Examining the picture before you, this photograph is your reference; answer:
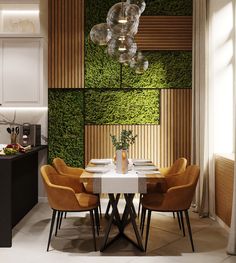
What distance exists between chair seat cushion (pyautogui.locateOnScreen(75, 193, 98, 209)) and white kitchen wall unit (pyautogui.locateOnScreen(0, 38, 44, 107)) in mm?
2341

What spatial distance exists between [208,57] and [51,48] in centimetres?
272

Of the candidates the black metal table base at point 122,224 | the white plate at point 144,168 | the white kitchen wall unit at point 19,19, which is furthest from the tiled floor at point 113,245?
the white kitchen wall unit at point 19,19

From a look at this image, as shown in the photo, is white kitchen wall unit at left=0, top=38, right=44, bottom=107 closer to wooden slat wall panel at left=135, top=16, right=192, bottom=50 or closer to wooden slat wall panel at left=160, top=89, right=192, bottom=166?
wooden slat wall panel at left=135, top=16, right=192, bottom=50

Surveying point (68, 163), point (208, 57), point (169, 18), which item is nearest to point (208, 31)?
point (208, 57)

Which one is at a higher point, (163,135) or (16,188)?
(163,135)

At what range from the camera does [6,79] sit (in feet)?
20.9

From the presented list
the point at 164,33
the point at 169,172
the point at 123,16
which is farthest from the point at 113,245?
the point at 164,33

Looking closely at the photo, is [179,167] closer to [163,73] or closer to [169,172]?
[169,172]

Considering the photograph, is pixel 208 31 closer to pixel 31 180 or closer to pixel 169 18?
pixel 169 18

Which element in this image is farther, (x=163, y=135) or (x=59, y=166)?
(x=163, y=135)

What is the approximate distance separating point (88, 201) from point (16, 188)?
129 cm

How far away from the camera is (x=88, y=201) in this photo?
170 inches

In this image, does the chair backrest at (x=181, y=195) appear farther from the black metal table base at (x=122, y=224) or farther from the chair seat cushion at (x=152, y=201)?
the black metal table base at (x=122, y=224)

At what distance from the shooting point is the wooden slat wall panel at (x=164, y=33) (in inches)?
265
